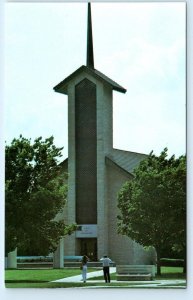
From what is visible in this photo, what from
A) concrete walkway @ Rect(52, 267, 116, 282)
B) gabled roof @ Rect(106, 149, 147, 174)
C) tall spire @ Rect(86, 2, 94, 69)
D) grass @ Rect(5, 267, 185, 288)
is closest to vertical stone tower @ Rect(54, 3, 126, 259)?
tall spire @ Rect(86, 2, 94, 69)

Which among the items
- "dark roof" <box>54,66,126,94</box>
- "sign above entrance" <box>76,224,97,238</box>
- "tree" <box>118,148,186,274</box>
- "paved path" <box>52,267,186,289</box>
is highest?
"dark roof" <box>54,66,126,94</box>

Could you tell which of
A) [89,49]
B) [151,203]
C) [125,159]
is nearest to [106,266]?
[151,203]

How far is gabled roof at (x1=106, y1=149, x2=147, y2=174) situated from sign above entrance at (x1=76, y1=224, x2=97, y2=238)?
94 cm

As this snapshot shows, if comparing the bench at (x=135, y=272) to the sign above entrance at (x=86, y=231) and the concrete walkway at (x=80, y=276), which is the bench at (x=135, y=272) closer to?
the concrete walkway at (x=80, y=276)

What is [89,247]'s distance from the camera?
13766 mm

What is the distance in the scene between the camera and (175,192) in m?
13.5

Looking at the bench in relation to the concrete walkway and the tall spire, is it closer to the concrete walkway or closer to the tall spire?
the concrete walkway

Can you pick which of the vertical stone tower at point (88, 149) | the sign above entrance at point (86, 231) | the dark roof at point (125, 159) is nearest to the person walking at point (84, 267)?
the vertical stone tower at point (88, 149)

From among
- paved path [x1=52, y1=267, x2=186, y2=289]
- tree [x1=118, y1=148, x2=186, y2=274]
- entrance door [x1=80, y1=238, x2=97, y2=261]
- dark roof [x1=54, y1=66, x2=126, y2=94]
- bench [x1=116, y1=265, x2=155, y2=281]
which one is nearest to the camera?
paved path [x1=52, y1=267, x2=186, y2=289]

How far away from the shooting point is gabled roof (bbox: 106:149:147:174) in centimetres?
1378

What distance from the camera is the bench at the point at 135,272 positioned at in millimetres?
13461

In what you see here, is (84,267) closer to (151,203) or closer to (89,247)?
(89,247)

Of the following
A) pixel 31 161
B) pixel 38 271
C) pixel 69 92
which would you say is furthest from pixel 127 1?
pixel 38 271

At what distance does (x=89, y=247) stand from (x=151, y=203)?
1.05 m
